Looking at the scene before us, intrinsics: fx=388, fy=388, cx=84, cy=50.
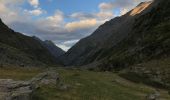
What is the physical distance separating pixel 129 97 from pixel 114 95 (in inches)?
85.2

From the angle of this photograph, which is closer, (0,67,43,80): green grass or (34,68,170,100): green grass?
(34,68,170,100): green grass

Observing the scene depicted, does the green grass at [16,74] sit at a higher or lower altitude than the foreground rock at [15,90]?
higher

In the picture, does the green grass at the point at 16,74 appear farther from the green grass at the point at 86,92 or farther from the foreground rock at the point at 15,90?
the foreground rock at the point at 15,90

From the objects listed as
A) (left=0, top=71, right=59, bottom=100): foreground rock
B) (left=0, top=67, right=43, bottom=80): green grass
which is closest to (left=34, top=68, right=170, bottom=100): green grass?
(left=0, top=71, right=59, bottom=100): foreground rock

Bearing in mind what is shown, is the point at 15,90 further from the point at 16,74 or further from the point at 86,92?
the point at 16,74

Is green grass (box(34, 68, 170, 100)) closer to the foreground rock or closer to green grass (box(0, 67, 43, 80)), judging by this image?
the foreground rock

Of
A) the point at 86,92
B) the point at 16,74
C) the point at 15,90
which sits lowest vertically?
the point at 86,92

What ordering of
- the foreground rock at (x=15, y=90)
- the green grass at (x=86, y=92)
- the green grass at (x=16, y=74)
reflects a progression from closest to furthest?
the foreground rock at (x=15, y=90) < the green grass at (x=86, y=92) < the green grass at (x=16, y=74)

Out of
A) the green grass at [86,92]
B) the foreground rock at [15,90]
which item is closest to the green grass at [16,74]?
the green grass at [86,92]

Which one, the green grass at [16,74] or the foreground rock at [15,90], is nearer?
the foreground rock at [15,90]

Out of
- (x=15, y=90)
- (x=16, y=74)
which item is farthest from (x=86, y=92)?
(x=16, y=74)

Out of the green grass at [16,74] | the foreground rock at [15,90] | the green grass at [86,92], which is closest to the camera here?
the foreground rock at [15,90]

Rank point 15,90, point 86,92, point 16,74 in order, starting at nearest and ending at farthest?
point 15,90, point 86,92, point 16,74

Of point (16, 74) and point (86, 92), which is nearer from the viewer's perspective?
point (86, 92)
